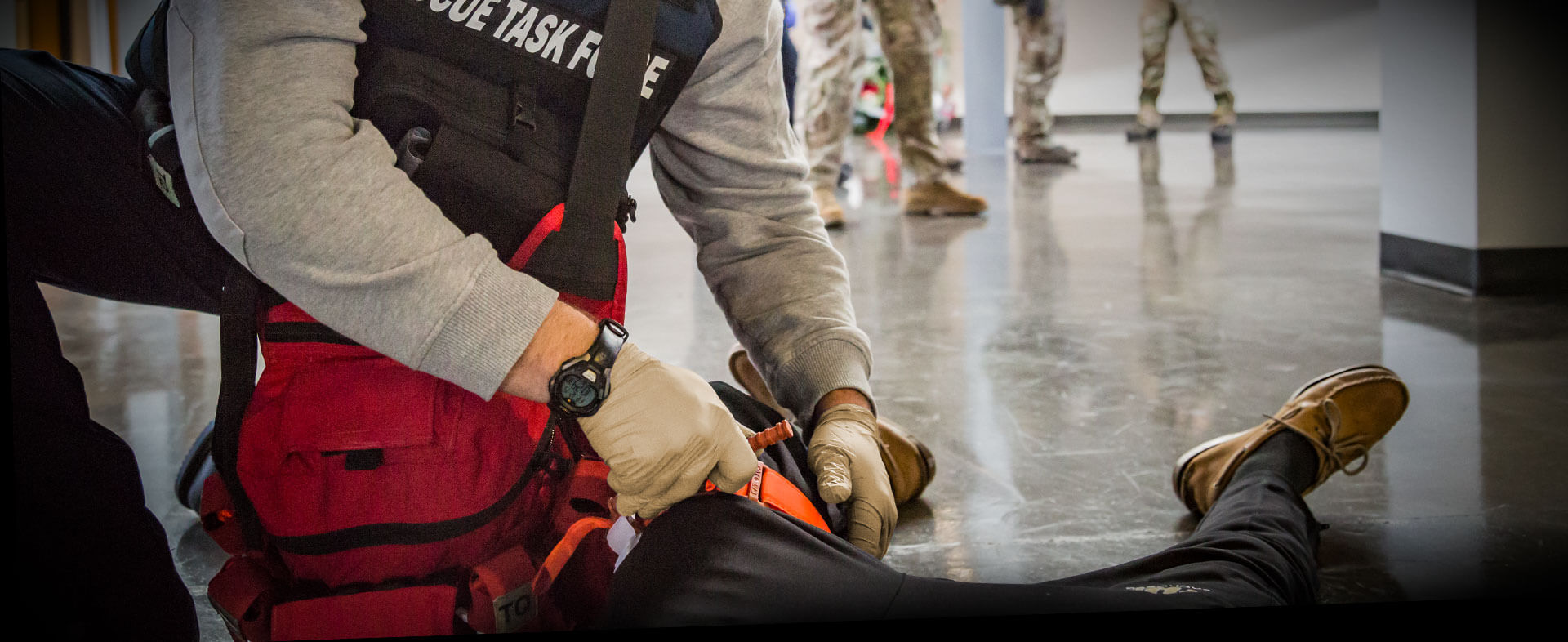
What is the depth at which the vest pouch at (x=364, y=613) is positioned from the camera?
33.7 inches

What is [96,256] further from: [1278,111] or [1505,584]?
[1278,111]

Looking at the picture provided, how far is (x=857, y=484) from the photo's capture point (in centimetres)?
101

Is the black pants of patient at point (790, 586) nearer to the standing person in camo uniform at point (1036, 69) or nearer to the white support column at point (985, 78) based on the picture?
the standing person in camo uniform at point (1036, 69)

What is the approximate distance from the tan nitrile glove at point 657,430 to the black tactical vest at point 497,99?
0.45 feet

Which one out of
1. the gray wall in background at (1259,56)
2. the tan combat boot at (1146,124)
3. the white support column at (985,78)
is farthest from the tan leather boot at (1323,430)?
the white support column at (985,78)

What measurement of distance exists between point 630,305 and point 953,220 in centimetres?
152

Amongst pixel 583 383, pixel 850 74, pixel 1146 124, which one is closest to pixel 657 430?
pixel 583 383

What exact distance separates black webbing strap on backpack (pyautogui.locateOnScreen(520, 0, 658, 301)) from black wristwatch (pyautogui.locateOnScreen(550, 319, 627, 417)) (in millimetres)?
117

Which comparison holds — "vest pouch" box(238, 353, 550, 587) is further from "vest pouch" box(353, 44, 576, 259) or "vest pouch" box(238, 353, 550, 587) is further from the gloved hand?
the gloved hand

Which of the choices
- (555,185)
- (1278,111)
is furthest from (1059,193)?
(555,185)

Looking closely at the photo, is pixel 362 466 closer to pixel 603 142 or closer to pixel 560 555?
pixel 560 555

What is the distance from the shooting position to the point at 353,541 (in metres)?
0.85

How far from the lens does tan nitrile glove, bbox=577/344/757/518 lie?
80 cm

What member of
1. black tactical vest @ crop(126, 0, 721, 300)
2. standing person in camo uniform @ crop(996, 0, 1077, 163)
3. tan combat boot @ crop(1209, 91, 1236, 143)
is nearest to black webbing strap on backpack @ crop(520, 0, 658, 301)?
black tactical vest @ crop(126, 0, 721, 300)
